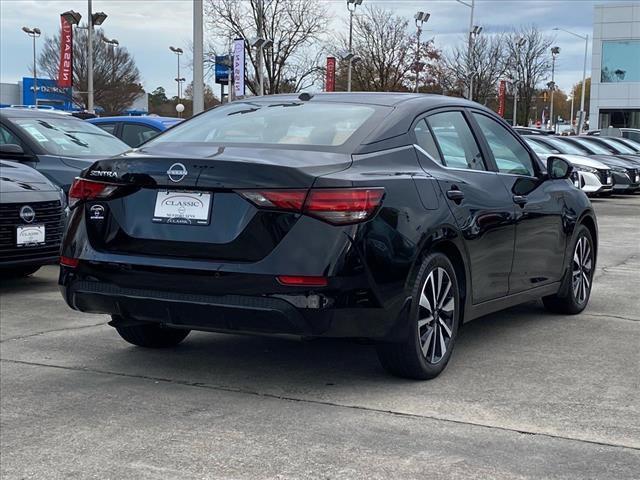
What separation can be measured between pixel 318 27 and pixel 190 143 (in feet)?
154

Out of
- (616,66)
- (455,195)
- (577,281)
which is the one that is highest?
(616,66)

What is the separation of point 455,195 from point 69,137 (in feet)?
20.8

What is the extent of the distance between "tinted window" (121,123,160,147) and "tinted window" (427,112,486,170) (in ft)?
26.6

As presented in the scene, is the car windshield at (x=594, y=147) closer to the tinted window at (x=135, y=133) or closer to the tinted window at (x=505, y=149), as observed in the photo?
the tinted window at (x=135, y=133)

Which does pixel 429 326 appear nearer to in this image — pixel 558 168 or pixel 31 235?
pixel 558 168

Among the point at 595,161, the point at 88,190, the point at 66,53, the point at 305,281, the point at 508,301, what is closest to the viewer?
the point at 305,281

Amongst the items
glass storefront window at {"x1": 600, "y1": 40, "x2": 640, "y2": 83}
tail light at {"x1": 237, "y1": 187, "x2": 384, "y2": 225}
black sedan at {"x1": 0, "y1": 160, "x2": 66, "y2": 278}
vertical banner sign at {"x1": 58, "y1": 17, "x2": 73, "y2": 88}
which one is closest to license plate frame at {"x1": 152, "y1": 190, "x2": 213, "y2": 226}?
tail light at {"x1": 237, "y1": 187, "x2": 384, "y2": 225}

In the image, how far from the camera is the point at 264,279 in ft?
14.0

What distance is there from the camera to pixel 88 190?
189 inches

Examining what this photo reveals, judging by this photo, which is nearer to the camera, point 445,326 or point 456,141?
point 445,326

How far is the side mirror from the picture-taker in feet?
21.3

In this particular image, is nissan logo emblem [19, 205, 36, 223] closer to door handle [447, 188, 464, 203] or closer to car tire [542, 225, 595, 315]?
door handle [447, 188, 464, 203]

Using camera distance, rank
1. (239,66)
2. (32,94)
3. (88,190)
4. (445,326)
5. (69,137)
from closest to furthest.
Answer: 1. (88,190)
2. (445,326)
3. (69,137)
4. (239,66)
5. (32,94)

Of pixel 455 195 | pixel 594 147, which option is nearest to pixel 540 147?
pixel 594 147
